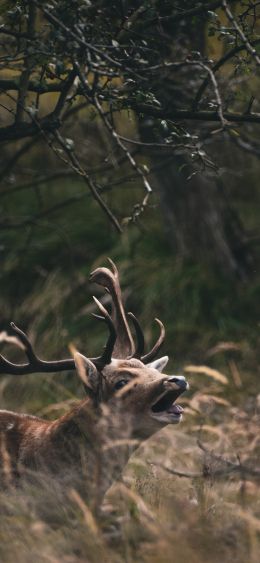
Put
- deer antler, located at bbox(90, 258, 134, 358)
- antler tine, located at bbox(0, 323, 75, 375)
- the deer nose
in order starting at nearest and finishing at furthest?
1. the deer nose
2. antler tine, located at bbox(0, 323, 75, 375)
3. deer antler, located at bbox(90, 258, 134, 358)

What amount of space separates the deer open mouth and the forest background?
0.64 feet

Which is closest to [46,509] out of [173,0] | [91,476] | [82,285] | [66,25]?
[91,476]

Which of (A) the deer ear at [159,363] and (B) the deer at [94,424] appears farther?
(A) the deer ear at [159,363]

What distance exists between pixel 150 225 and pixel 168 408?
18.6 ft

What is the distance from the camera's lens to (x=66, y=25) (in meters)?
5.42

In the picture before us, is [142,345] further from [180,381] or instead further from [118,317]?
[180,381]

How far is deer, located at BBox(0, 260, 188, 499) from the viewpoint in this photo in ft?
17.6

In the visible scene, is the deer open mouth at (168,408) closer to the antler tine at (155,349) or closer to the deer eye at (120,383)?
the deer eye at (120,383)

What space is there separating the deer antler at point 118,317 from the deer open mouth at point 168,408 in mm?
596

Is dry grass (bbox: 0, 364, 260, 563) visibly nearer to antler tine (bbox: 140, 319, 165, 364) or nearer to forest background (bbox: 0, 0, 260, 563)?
forest background (bbox: 0, 0, 260, 563)

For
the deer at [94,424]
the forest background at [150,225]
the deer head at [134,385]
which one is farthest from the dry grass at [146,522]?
the deer head at [134,385]

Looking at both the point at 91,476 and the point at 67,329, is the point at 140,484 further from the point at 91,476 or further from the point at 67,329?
the point at 67,329

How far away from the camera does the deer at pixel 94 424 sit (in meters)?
5.37

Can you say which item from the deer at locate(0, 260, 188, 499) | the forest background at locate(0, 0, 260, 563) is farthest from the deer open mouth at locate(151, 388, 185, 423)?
the forest background at locate(0, 0, 260, 563)
